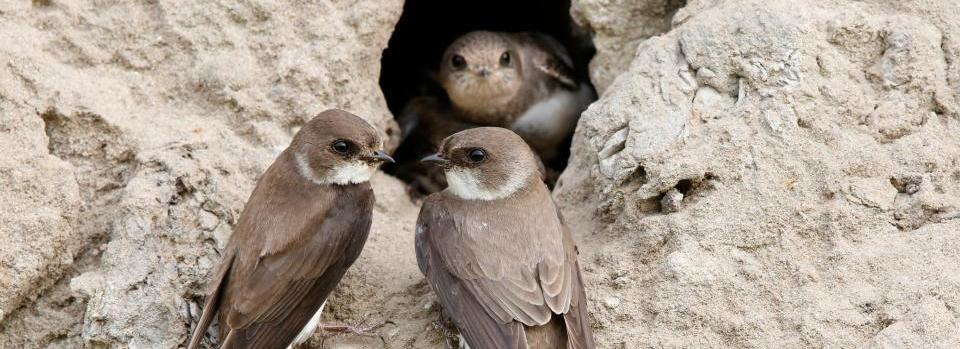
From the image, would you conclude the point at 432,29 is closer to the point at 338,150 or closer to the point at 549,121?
the point at 549,121

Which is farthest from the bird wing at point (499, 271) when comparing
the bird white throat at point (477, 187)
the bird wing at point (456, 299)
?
the bird white throat at point (477, 187)

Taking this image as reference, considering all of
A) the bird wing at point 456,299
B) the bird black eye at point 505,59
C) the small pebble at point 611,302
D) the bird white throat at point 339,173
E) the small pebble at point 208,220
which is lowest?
the bird black eye at point 505,59

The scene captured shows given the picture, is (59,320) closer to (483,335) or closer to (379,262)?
(379,262)

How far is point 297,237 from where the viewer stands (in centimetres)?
409

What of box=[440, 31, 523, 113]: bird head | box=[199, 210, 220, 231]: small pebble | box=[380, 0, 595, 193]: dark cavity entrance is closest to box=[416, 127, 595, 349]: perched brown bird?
box=[199, 210, 220, 231]: small pebble

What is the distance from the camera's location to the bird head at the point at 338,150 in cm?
429

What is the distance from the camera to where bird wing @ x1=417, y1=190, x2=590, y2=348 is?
12.6 feet

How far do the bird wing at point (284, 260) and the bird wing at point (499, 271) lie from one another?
0.32 m

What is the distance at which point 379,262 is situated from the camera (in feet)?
14.9

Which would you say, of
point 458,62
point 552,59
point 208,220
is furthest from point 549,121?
point 208,220

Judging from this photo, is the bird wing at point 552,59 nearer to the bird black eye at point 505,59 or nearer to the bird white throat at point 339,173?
the bird black eye at point 505,59

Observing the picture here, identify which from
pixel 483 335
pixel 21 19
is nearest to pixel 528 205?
pixel 483 335

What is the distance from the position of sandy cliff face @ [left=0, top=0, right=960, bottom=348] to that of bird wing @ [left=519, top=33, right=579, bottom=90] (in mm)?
1219

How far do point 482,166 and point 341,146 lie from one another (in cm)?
59
